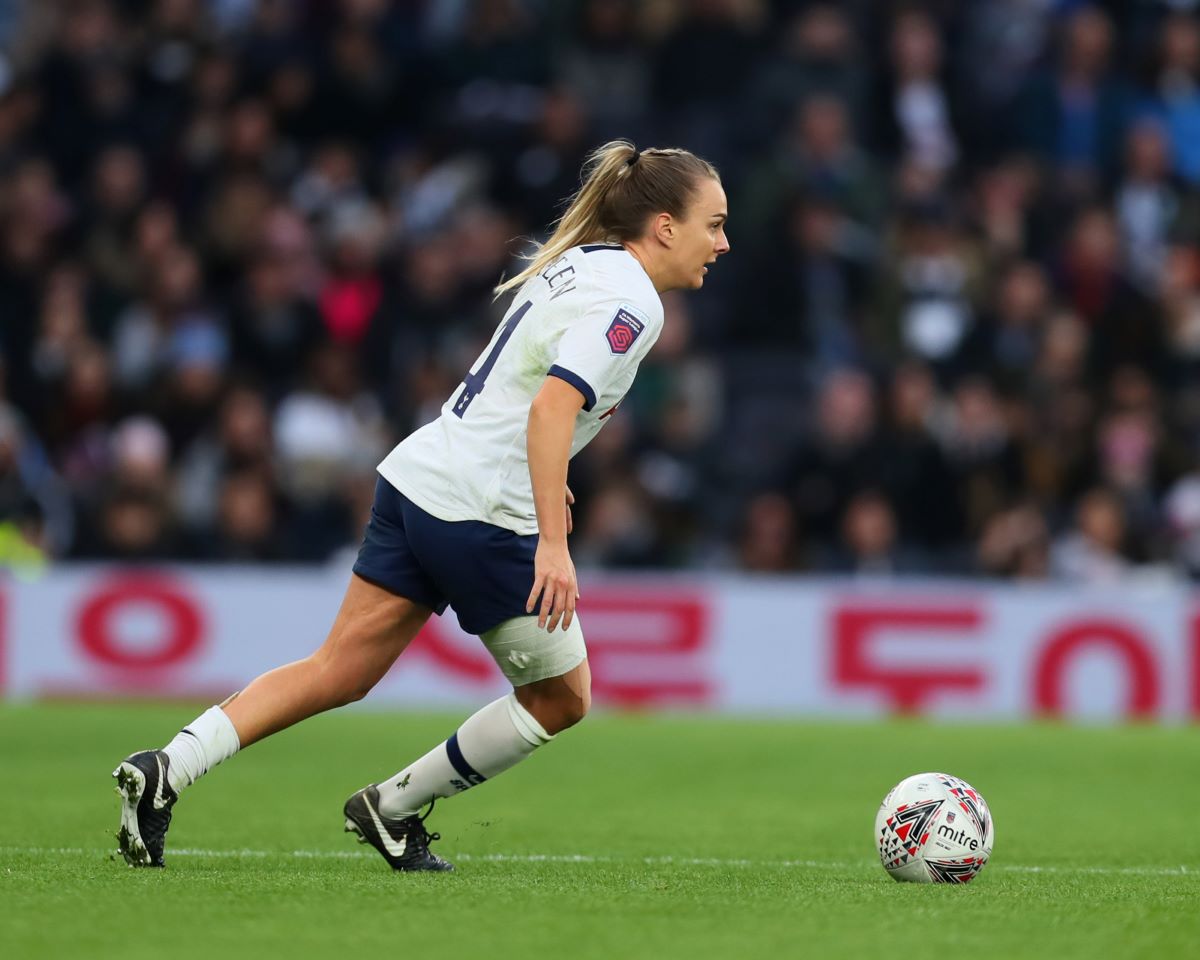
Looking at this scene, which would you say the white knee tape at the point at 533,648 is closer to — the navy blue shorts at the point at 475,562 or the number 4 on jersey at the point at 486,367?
the navy blue shorts at the point at 475,562

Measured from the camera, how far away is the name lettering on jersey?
547 centimetres

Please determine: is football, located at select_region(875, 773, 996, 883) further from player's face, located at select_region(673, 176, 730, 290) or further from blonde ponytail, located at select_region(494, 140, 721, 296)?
blonde ponytail, located at select_region(494, 140, 721, 296)

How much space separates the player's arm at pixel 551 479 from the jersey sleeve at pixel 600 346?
4cm

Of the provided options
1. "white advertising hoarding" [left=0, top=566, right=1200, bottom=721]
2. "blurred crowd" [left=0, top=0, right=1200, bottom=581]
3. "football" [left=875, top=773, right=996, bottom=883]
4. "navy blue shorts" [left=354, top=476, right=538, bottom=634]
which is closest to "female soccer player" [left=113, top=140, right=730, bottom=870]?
"navy blue shorts" [left=354, top=476, right=538, bottom=634]

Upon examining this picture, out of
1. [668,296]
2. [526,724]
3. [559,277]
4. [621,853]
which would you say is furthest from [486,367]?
[668,296]

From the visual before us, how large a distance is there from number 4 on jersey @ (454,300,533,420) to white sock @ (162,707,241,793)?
1.06 metres

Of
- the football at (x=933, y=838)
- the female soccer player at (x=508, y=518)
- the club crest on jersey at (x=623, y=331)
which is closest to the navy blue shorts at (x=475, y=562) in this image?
the female soccer player at (x=508, y=518)

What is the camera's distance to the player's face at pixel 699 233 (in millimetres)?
5676

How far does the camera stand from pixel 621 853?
21.4 ft

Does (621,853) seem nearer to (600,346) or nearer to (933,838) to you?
(933,838)

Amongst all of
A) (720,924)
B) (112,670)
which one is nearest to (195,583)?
(112,670)

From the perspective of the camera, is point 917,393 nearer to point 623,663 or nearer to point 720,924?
point 623,663

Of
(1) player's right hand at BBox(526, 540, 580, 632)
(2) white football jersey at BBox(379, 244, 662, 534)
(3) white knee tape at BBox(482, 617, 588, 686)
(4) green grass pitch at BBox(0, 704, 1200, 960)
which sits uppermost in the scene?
(2) white football jersey at BBox(379, 244, 662, 534)

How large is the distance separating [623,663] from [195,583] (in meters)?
2.84
